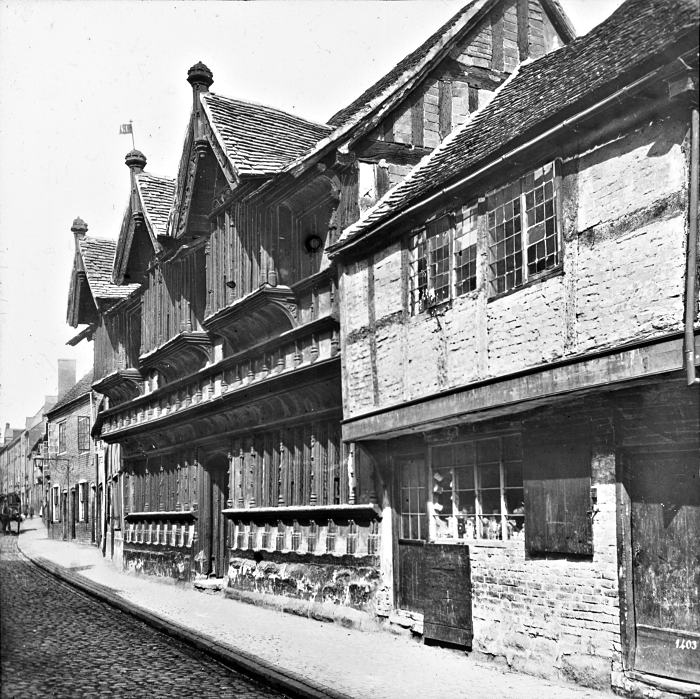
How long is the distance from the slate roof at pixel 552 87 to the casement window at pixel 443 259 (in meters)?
0.42

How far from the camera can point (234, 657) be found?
11.5m

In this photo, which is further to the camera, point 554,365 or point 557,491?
point 557,491

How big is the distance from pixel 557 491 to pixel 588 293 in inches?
84.2

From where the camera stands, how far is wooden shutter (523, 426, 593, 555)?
9773 mm

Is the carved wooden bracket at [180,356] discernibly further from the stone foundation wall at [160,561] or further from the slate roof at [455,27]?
the slate roof at [455,27]

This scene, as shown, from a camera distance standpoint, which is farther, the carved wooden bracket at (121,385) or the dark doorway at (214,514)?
the carved wooden bracket at (121,385)

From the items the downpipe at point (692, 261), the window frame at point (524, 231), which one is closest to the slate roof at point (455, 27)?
the window frame at point (524, 231)

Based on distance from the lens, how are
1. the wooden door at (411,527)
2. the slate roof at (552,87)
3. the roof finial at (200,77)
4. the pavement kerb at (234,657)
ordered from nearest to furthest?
the slate roof at (552,87) → the pavement kerb at (234,657) → the wooden door at (411,527) → the roof finial at (200,77)

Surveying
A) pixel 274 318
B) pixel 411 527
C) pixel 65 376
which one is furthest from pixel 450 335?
pixel 65 376

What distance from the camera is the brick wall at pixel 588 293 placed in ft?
27.3

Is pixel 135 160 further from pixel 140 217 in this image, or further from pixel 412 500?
pixel 412 500

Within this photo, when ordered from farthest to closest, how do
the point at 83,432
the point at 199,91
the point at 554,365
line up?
the point at 83,432
the point at 199,91
the point at 554,365

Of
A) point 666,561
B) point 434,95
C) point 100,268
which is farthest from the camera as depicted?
point 100,268

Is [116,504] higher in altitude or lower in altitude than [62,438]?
lower
